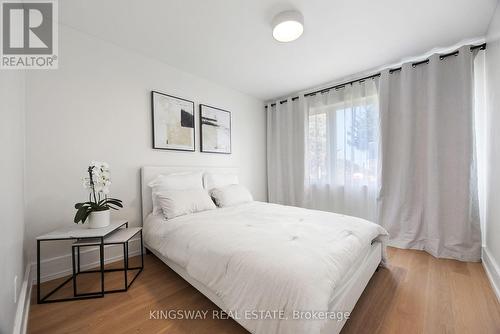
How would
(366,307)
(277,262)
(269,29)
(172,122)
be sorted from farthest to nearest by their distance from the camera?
(172,122) → (269,29) → (366,307) → (277,262)

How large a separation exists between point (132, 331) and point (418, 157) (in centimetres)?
334

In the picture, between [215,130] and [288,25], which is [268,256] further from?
[215,130]

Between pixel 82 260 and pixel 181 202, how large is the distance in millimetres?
1082

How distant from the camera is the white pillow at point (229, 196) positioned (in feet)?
8.52

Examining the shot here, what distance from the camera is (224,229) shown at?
158 centimetres

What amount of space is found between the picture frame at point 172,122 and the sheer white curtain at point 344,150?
2049 millimetres

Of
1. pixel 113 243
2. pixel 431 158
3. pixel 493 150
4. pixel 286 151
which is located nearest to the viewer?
pixel 113 243

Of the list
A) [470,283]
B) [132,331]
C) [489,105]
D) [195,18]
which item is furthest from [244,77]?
[470,283]

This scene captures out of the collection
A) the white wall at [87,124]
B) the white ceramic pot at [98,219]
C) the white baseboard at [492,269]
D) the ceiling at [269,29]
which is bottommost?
the white baseboard at [492,269]

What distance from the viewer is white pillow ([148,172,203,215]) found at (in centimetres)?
224

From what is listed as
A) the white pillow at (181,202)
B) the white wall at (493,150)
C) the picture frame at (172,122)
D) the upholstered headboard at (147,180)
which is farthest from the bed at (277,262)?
the picture frame at (172,122)

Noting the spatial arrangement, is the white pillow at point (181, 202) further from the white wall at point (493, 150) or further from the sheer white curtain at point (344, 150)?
the white wall at point (493, 150)

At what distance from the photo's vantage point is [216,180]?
9.53 ft

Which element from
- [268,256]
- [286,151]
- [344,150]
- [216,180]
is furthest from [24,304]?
[344,150]
